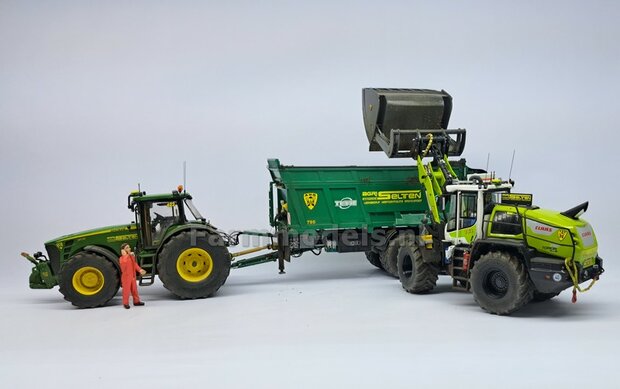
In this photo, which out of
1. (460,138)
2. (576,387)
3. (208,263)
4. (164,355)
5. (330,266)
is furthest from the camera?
(330,266)

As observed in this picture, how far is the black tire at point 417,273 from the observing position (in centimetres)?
1079


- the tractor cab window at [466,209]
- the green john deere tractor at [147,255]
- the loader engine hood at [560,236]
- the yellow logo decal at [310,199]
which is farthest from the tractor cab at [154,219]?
the loader engine hood at [560,236]

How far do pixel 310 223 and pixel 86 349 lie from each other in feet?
17.1

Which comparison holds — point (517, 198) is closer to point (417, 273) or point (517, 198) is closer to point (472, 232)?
point (472, 232)

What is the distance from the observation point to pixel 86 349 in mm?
8016

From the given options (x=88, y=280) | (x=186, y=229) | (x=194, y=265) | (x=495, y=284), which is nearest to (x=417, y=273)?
(x=495, y=284)

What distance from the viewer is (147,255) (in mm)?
10859

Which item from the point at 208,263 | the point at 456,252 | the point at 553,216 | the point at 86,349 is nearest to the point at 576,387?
the point at 553,216

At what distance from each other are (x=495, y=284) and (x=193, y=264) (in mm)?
4597

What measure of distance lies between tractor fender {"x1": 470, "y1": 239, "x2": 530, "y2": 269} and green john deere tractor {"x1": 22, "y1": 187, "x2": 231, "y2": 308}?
3831 millimetres

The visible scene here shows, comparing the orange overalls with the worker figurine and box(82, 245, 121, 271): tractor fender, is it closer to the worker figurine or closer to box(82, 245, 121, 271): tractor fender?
the worker figurine

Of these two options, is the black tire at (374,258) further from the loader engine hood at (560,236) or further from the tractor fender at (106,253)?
the tractor fender at (106,253)

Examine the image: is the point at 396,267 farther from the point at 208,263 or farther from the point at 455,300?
the point at 208,263

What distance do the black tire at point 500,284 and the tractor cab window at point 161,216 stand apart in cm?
478
